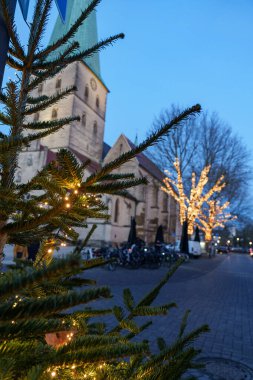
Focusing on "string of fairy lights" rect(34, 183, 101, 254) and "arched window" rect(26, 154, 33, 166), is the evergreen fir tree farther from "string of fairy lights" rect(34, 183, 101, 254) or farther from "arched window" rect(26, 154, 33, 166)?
"arched window" rect(26, 154, 33, 166)

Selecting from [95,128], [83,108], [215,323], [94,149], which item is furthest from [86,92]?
[215,323]

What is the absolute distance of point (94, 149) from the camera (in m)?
44.3

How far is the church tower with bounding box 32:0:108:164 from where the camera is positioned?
124ft

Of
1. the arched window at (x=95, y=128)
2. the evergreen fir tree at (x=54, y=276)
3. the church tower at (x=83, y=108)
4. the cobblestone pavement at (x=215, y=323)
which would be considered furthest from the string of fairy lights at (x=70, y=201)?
the arched window at (x=95, y=128)

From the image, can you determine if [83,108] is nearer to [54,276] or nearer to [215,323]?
[215,323]

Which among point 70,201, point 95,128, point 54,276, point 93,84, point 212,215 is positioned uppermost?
point 93,84

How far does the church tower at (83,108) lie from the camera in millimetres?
37906

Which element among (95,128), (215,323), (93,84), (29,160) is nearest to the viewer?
(215,323)

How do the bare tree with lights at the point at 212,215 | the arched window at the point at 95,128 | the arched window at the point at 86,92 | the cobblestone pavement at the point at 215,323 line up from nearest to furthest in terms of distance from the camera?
the cobblestone pavement at the point at 215,323 < the bare tree with lights at the point at 212,215 < the arched window at the point at 86,92 < the arched window at the point at 95,128

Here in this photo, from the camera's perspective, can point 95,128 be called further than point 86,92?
Yes

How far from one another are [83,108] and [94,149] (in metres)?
5.87

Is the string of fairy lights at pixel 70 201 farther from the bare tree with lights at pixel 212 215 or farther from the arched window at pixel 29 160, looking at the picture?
the arched window at pixel 29 160

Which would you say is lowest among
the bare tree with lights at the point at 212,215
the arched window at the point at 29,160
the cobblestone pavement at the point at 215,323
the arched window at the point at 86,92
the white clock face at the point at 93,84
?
the cobblestone pavement at the point at 215,323

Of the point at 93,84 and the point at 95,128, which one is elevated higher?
the point at 93,84
